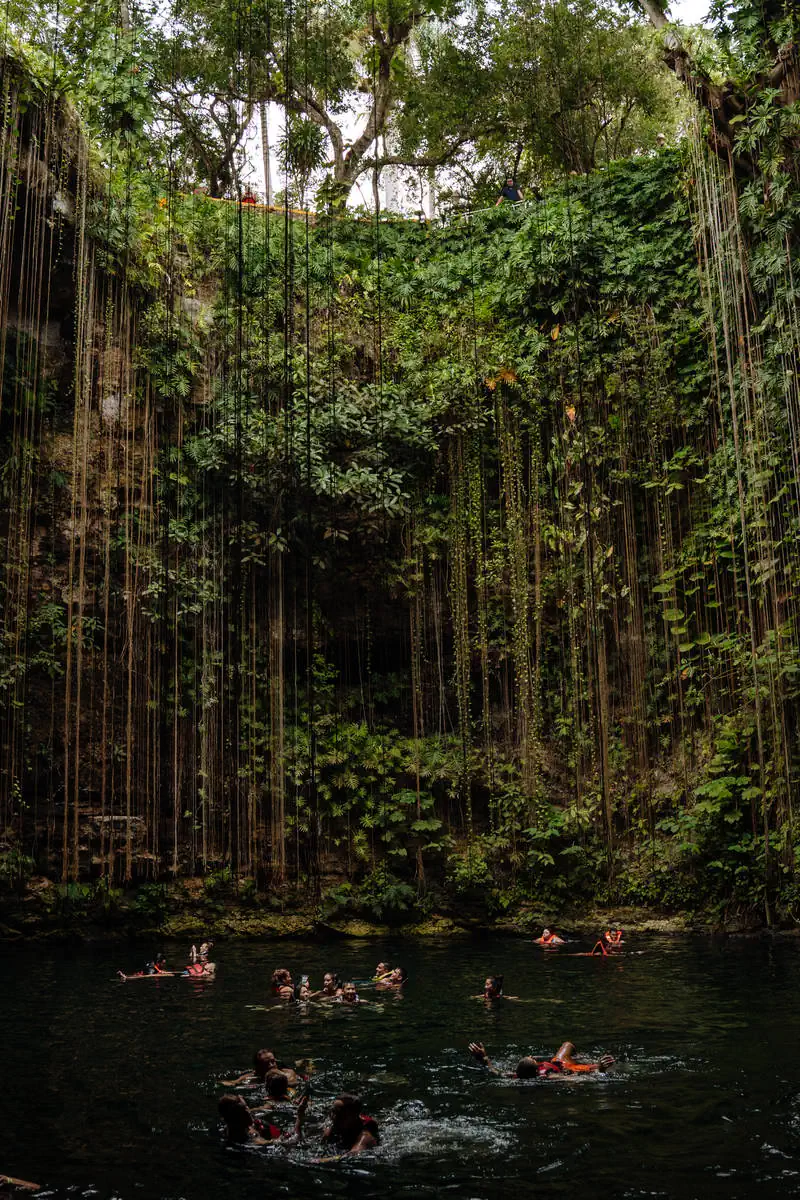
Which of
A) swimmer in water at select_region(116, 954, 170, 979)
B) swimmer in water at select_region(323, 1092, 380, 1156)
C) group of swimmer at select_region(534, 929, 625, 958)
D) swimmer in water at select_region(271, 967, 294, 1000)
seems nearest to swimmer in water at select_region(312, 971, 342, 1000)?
swimmer in water at select_region(271, 967, 294, 1000)

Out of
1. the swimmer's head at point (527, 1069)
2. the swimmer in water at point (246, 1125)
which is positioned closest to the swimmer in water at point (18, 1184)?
the swimmer in water at point (246, 1125)

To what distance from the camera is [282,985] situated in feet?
22.9

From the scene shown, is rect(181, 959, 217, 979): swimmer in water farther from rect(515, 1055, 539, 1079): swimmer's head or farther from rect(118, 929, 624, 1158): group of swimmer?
rect(515, 1055, 539, 1079): swimmer's head

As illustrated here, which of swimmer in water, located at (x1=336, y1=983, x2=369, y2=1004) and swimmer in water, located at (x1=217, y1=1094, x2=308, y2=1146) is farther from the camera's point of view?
swimmer in water, located at (x1=336, y1=983, x2=369, y2=1004)

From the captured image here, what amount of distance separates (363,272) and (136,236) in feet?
10.1

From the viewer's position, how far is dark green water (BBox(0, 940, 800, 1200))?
Answer: 11.9ft

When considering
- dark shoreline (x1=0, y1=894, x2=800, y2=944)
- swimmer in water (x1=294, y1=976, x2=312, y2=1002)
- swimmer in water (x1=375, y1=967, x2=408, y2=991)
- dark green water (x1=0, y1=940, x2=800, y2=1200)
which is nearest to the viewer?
dark green water (x1=0, y1=940, x2=800, y2=1200)

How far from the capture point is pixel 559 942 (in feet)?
30.3

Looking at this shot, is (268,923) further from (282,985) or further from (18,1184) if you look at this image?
(18,1184)

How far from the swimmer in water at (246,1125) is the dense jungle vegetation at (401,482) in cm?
517

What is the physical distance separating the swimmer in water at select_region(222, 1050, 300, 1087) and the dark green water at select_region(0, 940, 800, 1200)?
0.14 metres

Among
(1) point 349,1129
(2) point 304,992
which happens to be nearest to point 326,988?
(2) point 304,992

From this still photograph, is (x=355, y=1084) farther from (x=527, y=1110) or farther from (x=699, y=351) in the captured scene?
(x=699, y=351)

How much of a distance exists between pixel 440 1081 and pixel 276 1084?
90 centimetres
